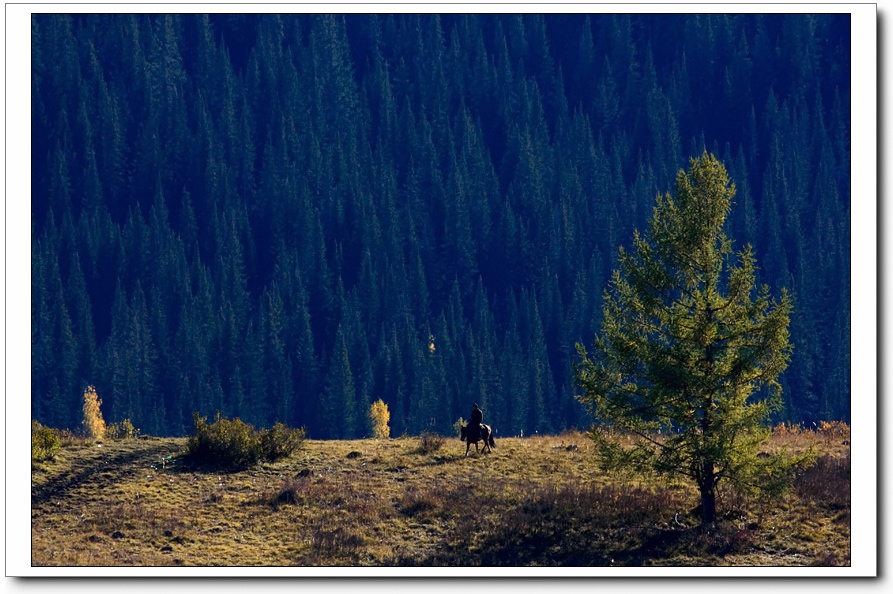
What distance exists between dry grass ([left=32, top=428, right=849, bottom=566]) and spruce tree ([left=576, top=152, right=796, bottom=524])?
5.19ft

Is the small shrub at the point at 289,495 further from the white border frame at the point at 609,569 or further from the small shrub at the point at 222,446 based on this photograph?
the white border frame at the point at 609,569

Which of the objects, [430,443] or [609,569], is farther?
[430,443]

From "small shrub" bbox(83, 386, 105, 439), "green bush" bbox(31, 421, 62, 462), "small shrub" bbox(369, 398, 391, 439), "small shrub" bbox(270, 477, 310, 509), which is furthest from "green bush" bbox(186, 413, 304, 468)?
"small shrub" bbox(83, 386, 105, 439)

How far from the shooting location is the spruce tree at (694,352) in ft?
87.1

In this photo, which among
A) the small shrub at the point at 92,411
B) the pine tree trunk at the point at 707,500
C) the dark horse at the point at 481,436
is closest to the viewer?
the pine tree trunk at the point at 707,500

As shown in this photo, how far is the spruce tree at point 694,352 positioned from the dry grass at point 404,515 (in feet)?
→ 5.19

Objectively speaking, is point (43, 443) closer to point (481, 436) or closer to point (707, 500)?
point (481, 436)

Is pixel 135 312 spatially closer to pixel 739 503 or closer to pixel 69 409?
pixel 69 409

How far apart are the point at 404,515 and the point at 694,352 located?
361 inches

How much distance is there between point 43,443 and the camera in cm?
3177

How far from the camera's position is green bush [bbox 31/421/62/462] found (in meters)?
31.2

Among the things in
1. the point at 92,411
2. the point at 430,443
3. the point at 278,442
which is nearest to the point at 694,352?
the point at 430,443

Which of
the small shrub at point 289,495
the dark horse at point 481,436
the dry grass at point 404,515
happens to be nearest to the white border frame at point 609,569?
the dry grass at point 404,515

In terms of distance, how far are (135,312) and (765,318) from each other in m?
183
